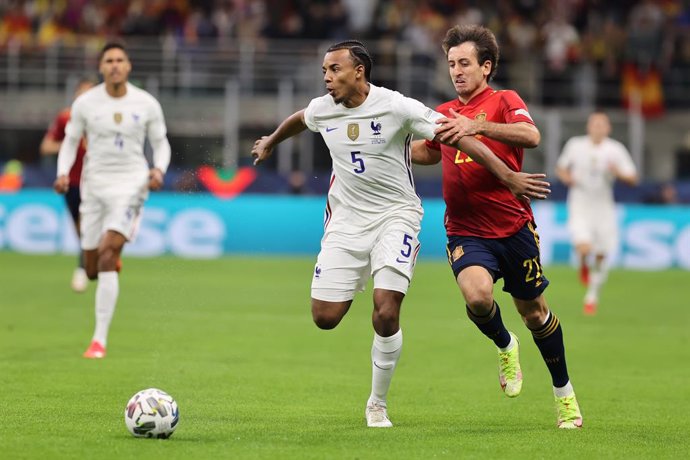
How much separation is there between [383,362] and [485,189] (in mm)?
1365

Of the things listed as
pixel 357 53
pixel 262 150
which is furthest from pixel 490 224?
pixel 262 150

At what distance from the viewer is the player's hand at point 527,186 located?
790 centimetres

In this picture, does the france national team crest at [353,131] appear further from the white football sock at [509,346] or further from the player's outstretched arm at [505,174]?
the white football sock at [509,346]

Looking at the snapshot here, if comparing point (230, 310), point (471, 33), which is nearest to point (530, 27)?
point (230, 310)

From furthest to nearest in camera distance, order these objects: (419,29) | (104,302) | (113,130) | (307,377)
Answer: (419,29)
(113,130)
(104,302)
(307,377)

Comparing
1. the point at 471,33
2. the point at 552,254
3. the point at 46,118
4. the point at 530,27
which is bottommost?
the point at 552,254

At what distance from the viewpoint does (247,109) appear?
90.4 ft

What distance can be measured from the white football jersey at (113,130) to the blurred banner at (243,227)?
38.0 feet

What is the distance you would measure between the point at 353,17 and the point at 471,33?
21504mm

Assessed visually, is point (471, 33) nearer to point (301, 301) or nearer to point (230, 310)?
point (230, 310)

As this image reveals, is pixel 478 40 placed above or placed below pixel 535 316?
above

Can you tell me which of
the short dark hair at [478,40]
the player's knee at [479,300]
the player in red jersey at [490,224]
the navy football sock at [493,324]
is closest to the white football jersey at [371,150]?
the player in red jersey at [490,224]

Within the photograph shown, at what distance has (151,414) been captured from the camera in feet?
24.9

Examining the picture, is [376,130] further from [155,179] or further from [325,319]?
[155,179]
